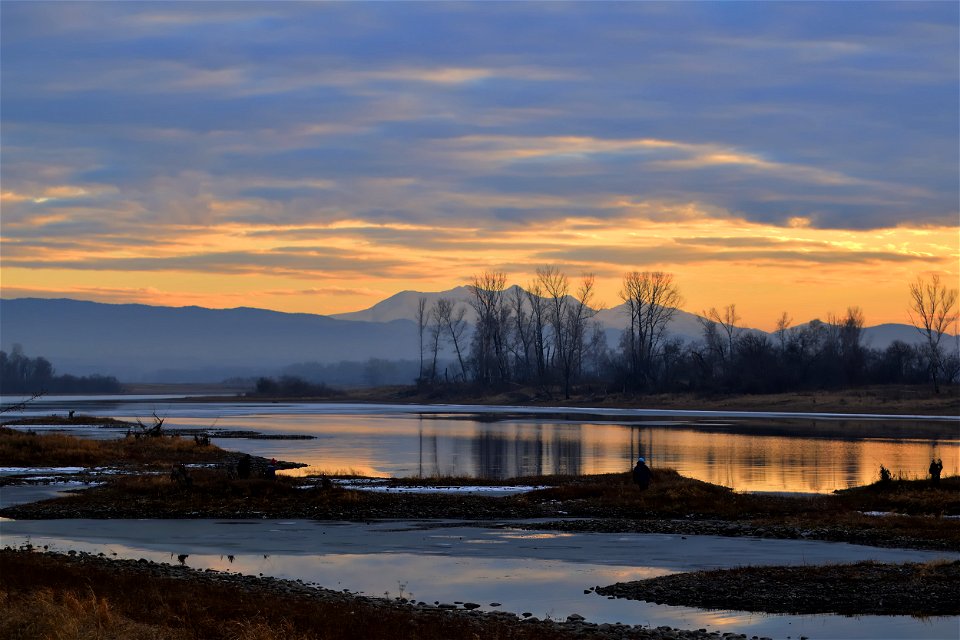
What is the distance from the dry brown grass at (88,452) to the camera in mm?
55750

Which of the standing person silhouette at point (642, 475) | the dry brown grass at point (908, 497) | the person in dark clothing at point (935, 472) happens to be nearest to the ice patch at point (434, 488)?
the standing person silhouette at point (642, 475)

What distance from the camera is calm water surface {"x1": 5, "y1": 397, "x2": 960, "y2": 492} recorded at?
171 feet

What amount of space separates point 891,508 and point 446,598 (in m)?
20.9

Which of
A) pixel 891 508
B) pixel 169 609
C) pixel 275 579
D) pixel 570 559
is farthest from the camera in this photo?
pixel 891 508

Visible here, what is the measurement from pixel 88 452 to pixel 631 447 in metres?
31.8

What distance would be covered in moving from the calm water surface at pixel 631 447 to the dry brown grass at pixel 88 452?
4.60m

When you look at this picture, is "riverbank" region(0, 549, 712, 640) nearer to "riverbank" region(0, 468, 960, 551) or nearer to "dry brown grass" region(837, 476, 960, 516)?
"riverbank" region(0, 468, 960, 551)

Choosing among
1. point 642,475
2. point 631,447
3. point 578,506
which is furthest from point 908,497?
point 631,447

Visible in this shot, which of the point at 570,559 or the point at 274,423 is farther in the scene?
the point at 274,423

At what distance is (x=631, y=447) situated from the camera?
6938cm

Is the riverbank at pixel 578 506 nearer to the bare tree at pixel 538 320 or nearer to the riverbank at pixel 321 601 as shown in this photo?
the riverbank at pixel 321 601

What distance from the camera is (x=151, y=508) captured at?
37.5m

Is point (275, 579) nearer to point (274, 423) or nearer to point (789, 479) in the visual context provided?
point (789, 479)

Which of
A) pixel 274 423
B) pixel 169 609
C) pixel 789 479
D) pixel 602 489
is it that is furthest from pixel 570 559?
pixel 274 423
